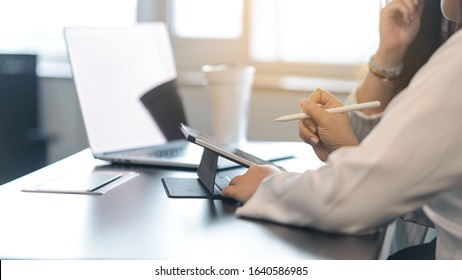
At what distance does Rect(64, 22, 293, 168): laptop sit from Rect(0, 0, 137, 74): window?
2.74 ft

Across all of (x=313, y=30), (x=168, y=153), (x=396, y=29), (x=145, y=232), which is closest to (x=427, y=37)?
(x=396, y=29)

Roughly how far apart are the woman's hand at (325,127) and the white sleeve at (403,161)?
20cm

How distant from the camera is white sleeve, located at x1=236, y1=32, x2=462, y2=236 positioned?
68 cm

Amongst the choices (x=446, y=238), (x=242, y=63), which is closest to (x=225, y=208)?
(x=446, y=238)

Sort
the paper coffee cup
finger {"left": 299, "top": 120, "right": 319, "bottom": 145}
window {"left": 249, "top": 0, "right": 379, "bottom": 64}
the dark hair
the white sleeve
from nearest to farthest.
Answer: the white sleeve, finger {"left": 299, "top": 120, "right": 319, "bottom": 145}, the dark hair, the paper coffee cup, window {"left": 249, "top": 0, "right": 379, "bottom": 64}

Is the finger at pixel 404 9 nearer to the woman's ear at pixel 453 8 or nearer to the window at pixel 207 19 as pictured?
the woman's ear at pixel 453 8

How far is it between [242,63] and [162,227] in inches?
51.7

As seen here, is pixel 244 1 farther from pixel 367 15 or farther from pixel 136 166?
pixel 136 166

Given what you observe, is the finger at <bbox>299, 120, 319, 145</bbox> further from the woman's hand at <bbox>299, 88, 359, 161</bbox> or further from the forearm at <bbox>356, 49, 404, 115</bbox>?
the forearm at <bbox>356, 49, 404, 115</bbox>

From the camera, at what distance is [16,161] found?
2.16 m

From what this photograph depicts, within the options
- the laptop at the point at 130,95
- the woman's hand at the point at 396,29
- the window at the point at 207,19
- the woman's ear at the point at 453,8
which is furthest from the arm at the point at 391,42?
the window at the point at 207,19

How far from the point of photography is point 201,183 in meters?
1.02

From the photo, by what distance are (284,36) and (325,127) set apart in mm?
1125

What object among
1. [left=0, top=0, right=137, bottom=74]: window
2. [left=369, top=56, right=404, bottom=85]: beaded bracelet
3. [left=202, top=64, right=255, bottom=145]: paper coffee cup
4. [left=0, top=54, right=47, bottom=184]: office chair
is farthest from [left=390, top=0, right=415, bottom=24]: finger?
[left=0, top=54, right=47, bottom=184]: office chair
